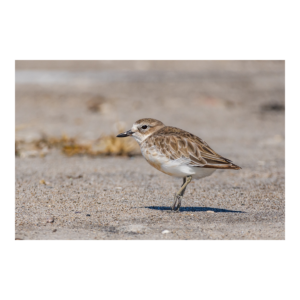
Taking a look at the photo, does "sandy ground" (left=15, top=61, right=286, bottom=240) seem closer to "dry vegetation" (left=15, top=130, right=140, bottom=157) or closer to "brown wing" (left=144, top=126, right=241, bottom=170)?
"dry vegetation" (left=15, top=130, right=140, bottom=157)

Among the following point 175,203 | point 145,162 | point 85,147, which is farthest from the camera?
point 85,147

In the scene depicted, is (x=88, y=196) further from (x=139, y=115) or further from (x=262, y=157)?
(x=139, y=115)

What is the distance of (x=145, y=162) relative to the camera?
26.3 feet

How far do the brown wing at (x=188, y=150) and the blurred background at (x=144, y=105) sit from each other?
2.77 meters

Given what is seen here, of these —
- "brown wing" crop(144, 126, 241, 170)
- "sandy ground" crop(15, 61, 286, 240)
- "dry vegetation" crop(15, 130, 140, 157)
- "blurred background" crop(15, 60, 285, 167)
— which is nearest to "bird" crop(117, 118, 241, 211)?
"brown wing" crop(144, 126, 241, 170)

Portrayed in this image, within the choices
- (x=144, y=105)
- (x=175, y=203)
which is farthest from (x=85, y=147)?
(x=144, y=105)

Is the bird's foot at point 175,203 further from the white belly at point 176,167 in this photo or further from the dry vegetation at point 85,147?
the dry vegetation at point 85,147

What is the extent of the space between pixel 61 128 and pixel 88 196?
16.5ft

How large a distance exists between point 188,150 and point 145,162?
9.71ft

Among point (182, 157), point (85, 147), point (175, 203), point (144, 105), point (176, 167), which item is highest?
point (144, 105)

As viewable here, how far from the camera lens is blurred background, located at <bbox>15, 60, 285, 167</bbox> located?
8.72 meters

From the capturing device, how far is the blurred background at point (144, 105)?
28.6 ft

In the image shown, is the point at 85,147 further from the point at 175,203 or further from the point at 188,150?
the point at 188,150

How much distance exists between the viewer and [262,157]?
8430mm
